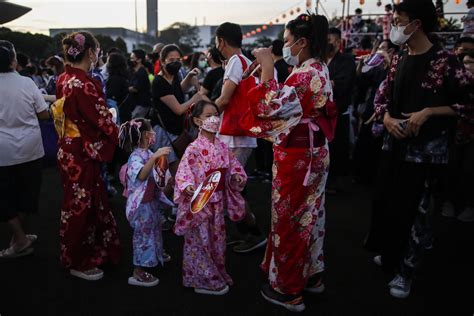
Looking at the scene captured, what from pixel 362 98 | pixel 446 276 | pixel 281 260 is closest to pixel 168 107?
pixel 281 260

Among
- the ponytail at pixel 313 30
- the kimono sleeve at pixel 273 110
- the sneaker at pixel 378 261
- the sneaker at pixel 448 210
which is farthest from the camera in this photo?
the sneaker at pixel 448 210

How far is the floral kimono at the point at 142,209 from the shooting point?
9.52ft

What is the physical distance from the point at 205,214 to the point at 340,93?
9.35ft

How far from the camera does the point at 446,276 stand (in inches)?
125

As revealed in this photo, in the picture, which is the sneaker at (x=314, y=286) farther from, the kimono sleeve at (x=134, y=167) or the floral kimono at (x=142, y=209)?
the kimono sleeve at (x=134, y=167)

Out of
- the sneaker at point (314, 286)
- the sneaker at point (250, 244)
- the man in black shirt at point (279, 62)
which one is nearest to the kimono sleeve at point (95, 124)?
the sneaker at point (250, 244)

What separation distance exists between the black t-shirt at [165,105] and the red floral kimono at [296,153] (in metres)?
1.41

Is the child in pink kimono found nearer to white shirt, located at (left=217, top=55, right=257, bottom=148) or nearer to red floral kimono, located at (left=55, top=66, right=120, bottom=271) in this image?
white shirt, located at (left=217, top=55, right=257, bottom=148)

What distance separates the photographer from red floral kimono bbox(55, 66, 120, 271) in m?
2.85

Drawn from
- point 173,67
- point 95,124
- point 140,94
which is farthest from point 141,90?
point 95,124

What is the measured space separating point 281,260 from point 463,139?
8.94 feet

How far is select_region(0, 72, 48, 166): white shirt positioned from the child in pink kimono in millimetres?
1421

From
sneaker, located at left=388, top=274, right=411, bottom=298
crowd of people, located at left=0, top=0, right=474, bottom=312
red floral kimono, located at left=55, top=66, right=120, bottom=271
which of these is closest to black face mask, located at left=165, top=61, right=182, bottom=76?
crowd of people, located at left=0, top=0, right=474, bottom=312

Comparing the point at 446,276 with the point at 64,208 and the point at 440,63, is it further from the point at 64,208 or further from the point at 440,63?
the point at 64,208
